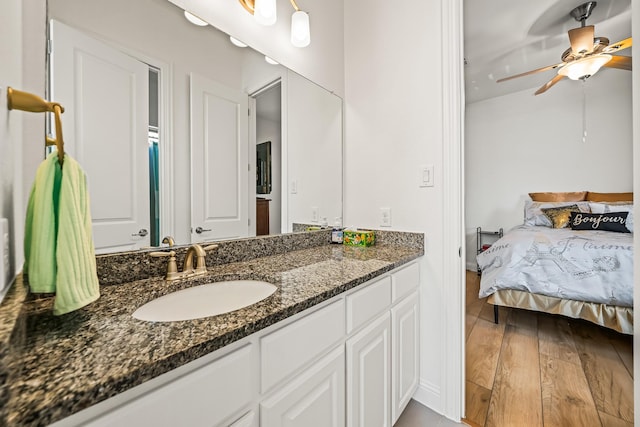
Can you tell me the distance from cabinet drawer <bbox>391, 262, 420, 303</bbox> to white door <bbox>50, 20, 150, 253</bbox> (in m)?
1.02

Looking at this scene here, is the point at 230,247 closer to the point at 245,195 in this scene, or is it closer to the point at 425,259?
the point at 245,195

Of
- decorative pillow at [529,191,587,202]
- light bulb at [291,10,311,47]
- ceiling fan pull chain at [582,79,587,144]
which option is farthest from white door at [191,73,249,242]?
ceiling fan pull chain at [582,79,587,144]

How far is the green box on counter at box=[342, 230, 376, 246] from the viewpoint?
1.59 meters

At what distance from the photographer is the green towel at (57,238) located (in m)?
0.53

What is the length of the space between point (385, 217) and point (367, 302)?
28.0 inches

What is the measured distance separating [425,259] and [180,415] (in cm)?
128

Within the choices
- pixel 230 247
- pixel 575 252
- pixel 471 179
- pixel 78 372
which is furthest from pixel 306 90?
pixel 471 179

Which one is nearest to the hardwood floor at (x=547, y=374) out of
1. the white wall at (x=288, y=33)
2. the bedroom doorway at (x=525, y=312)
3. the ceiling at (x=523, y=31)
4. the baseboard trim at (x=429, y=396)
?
the bedroom doorway at (x=525, y=312)

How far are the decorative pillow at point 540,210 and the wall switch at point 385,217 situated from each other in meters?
2.82

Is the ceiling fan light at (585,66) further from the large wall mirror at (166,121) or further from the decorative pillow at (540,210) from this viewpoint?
the large wall mirror at (166,121)

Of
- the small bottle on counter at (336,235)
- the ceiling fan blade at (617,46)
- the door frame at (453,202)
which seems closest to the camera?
the door frame at (453,202)

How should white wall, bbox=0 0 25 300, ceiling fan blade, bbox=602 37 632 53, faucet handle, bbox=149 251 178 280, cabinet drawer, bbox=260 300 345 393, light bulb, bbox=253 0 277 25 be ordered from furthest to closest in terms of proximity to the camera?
ceiling fan blade, bbox=602 37 632 53, light bulb, bbox=253 0 277 25, faucet handle, bbox=149 251 178 280, cabinet drawer, bbox=260 300 345 393, white wall, bbox=0 0 25 300

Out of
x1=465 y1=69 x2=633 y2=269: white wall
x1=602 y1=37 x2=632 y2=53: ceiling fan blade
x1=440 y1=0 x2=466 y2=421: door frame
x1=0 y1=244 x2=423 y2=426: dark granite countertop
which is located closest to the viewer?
x1=0 y1=244 x2=423 y2=426: dark granite countertop

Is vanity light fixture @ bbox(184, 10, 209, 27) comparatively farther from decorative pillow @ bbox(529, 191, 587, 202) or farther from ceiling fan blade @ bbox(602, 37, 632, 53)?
decorative pillow @ bbox(529, 191, 587, 202)
